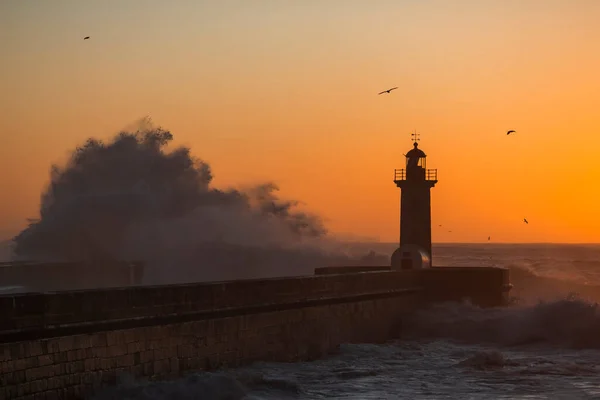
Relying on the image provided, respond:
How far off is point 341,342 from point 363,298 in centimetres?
147

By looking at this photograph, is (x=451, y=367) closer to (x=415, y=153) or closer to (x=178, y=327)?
(x=178, y=327)

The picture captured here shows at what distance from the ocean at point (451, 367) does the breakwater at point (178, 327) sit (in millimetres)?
307

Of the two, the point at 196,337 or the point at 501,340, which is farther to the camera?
the point at 501,340

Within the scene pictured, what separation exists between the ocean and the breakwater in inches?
12.1

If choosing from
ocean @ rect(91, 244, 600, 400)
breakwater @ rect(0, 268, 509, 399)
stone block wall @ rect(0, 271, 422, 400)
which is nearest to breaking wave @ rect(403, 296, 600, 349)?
ocean @ rect(91, 244, 600, 400)

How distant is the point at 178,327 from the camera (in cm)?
1284

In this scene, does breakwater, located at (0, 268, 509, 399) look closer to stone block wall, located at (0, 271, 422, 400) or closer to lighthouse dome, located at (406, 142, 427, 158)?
stone block wall, located at (0, 271, 422, 400)

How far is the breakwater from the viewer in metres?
10.3

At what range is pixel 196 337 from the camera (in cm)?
1318

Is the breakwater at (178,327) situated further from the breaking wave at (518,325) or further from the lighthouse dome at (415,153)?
the lighthouse dome at (415,153)

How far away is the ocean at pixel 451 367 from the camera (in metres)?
12.8

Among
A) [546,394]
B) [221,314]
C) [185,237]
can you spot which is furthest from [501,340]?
[185,237]

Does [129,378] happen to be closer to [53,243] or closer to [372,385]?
[372,385]

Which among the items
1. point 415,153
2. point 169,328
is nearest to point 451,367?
point 169,328
